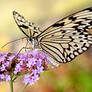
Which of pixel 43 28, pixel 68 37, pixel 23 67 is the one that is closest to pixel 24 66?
pixel 23 67

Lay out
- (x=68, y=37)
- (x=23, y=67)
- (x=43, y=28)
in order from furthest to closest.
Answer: (x=43, y=28) < (x=68, y=37) < (x=23, y=67)

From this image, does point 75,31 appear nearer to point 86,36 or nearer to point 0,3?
point 86,36

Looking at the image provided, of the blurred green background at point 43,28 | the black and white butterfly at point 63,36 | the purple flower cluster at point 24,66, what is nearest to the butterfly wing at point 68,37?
the black and white butterfly at point 63,36

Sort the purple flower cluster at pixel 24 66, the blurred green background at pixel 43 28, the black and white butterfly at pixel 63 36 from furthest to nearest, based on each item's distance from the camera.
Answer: the blurred green background at pixel 43 28, the black and white butterfly at pixel 63 36, the purple flower cluster at pixel 24 66

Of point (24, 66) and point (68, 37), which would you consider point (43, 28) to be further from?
point (24, 66)

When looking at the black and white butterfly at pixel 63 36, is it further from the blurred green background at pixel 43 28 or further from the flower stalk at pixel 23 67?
the blurred green background at pixel 43 28

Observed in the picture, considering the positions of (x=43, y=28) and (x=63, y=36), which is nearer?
(x=63, y=36)
